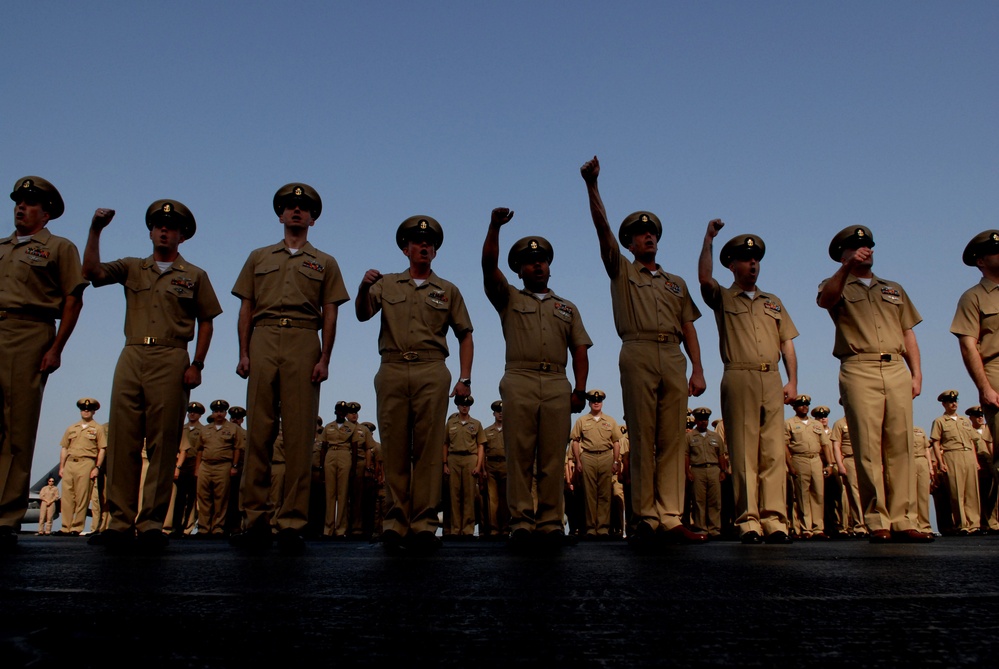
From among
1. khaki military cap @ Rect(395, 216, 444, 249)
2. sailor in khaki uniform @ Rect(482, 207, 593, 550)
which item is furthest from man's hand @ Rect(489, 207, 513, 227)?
khaki military cap @ Rect(395, 216, 444, 249)

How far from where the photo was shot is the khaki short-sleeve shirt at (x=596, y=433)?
43.3 ft

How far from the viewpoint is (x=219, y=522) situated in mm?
13258

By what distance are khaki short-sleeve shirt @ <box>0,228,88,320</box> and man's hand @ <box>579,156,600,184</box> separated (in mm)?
3403

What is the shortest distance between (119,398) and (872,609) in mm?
4670

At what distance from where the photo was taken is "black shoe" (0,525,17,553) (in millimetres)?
4623

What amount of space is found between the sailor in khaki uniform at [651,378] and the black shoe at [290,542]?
2191 mm

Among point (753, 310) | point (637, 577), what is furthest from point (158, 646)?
point (753, 310)

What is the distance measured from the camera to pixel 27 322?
509 cm

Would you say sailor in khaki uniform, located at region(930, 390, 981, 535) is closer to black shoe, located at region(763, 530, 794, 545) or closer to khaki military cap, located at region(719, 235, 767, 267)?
khaki military cap, located at region(719, 235, 767, 267)

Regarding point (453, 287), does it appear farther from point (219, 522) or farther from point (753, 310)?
point (219, 522)

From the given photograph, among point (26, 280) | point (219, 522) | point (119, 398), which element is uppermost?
point (26, 280)

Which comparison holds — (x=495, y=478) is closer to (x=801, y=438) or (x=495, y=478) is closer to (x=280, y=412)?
(x=801, y=438)

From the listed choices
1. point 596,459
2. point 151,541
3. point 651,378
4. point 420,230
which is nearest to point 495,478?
point 596,459

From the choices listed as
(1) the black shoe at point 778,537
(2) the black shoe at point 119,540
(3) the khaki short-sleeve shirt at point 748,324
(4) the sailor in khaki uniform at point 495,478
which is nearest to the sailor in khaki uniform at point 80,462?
(4) the sailor in khaki uniform at point 495,478
